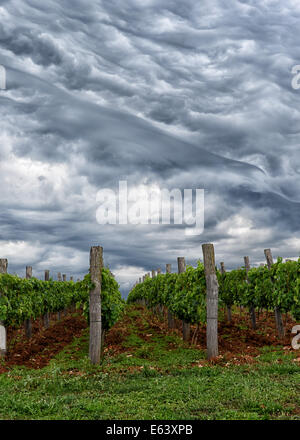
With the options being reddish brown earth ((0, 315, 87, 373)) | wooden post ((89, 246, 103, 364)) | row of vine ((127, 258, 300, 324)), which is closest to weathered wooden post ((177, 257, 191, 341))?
row of vine ((127, 258, 300, 324))

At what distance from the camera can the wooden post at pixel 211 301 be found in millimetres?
11648

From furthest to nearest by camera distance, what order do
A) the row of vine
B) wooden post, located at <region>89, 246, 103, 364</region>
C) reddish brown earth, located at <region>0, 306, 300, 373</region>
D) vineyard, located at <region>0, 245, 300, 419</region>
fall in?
the row of vine, reddish brown earth, located at <region>0, 306, 300, 373</region>, wooden post, located at <region>89, 246, 103, 364</region>, vineyard, located at <region>0, 245, 300, 419</region>

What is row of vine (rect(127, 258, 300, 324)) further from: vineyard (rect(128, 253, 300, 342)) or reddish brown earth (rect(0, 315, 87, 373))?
reddish brown earth (rect(0, 315, 87, 373))

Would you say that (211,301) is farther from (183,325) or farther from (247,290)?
(247,290)

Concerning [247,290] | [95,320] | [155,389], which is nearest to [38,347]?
[95,320]

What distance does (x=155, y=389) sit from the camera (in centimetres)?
786

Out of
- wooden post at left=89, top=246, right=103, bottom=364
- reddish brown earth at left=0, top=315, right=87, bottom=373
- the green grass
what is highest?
wooden post at left=89, top=246, right=103, bottom=364

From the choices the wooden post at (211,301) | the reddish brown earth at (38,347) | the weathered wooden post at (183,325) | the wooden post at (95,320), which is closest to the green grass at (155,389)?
the wooden post at (95,320)

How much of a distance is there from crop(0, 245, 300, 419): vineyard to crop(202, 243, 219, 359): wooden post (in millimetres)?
31

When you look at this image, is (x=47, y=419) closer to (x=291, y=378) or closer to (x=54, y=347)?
(x=291, y=378)

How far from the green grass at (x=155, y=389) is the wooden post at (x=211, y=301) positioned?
23.3 inches

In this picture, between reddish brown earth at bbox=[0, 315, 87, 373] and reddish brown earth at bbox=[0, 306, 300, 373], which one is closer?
reddish brown earth at bbox=[0, 306, 300, 373]

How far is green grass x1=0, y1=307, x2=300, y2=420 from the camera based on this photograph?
6207mm

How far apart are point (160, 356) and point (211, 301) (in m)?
2.54
